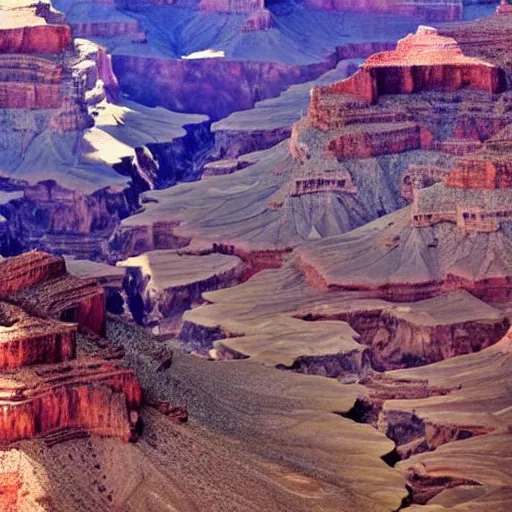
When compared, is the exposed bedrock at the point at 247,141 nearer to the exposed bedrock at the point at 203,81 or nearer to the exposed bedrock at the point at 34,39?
the exposed bedrock at the point at 34,39

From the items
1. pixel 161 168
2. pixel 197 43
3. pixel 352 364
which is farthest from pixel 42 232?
pixel 197 43

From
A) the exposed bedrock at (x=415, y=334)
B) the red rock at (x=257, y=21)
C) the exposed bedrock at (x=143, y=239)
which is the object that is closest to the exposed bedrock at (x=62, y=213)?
the exposed bedrock at (x=143, y=239)

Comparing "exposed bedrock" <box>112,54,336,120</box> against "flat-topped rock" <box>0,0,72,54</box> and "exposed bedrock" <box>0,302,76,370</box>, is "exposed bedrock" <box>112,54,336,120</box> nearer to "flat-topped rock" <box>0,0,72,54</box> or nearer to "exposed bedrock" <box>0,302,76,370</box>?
"flat-topped rock" <box>0,0,72,54</box>

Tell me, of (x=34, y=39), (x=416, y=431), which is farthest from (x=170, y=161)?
(x=416, y=431)

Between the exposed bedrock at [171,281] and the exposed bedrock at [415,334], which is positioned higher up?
the exposed bedrock at [415,334]

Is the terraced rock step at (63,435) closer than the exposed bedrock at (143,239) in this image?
Yes

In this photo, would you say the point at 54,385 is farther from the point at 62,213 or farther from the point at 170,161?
the point at 170,161

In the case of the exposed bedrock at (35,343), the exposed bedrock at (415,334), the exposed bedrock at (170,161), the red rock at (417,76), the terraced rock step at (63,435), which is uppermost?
the exposed bedrock at (35,343)
